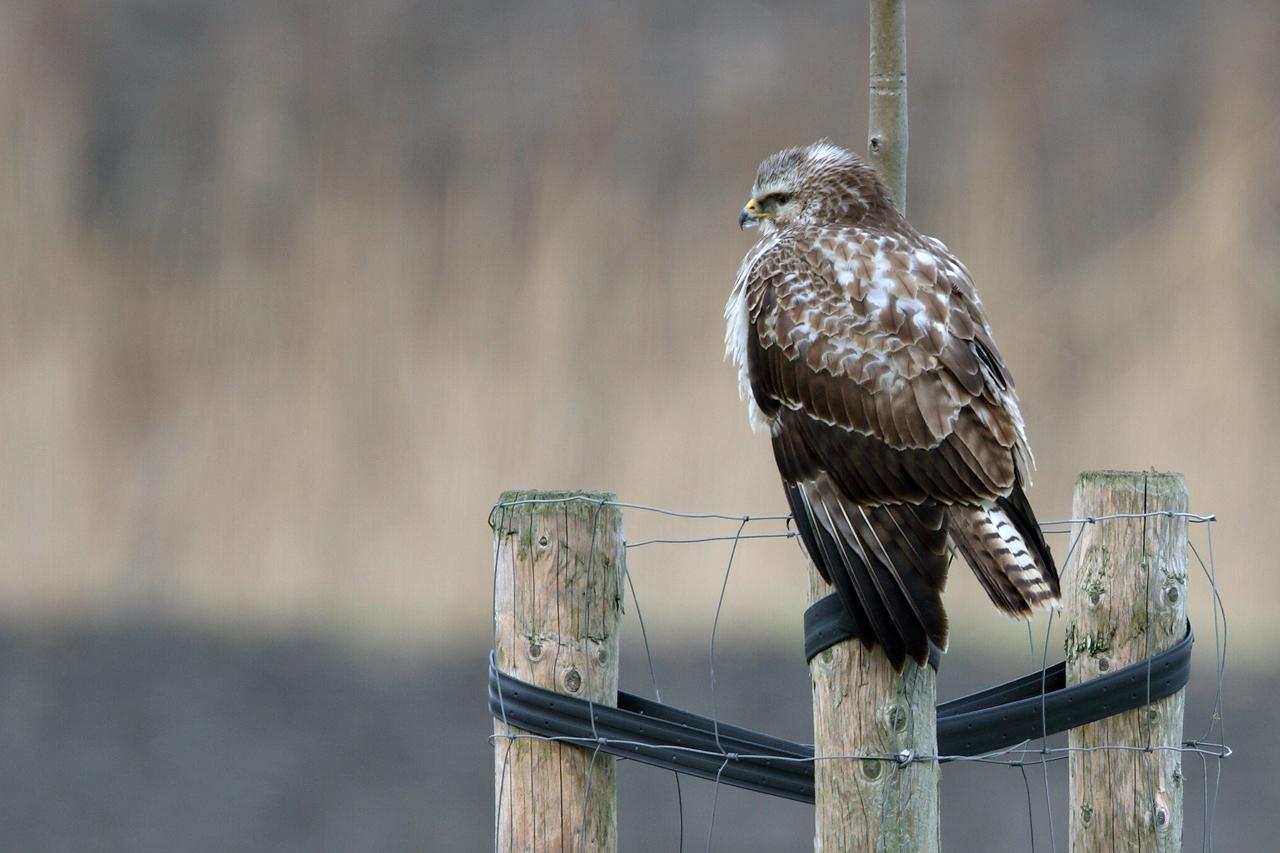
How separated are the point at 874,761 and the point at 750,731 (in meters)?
0.23

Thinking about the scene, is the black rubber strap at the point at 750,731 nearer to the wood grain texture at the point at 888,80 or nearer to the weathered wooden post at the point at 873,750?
the weathered wooden post at the point at 873,750

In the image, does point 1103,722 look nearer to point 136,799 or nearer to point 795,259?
point 795,259

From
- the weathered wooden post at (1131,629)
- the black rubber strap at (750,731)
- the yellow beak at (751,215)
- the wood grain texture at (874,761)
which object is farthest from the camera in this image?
the yellow beak at (751,215)

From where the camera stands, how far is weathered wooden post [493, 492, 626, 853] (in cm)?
249

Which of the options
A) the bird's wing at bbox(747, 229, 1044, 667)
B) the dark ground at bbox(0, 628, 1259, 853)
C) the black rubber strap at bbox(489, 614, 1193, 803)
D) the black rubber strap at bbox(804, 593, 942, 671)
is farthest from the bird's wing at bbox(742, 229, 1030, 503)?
the dark ground at bbox(0, 628, 1259, 853)

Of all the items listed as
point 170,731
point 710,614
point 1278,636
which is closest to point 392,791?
point 170,731

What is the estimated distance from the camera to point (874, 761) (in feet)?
7.80

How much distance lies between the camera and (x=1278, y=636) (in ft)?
19.7

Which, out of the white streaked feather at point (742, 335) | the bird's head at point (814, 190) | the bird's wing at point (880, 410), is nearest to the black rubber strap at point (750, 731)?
the bird's wing at point (880, 410)

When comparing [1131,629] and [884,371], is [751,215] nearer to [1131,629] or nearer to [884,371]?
[884,371]

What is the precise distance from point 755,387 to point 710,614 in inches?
123

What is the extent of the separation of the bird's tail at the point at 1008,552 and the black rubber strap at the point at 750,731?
26 cm

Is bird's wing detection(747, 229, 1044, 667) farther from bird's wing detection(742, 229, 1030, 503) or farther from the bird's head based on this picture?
the bird's head

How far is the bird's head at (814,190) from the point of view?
3072 mm
